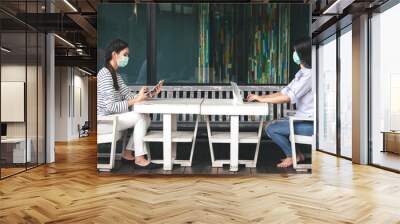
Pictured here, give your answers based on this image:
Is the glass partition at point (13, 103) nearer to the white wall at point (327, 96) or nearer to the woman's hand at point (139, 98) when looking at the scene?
the woman's hand at point (139, 98)

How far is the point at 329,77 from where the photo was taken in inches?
392

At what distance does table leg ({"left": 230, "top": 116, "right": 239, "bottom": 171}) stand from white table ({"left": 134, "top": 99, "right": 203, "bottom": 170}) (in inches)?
22.0

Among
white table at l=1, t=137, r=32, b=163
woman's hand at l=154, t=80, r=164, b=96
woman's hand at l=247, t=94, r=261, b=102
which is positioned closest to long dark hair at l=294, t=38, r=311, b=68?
woman's hand at l=247, t=94, r=261, b=102

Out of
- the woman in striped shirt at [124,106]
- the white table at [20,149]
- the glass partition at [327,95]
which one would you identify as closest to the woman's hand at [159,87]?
the woman in striped shirt at [124,106]

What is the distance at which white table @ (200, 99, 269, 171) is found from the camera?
6.10m

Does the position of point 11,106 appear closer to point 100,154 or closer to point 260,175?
point 100,154

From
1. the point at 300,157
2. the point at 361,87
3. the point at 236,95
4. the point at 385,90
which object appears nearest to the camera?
→ the point at 236,95

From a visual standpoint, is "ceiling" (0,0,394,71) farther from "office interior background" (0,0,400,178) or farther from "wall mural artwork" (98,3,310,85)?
"wall mural artwork" (98,3,310,85)

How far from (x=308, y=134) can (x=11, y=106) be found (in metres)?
4.65

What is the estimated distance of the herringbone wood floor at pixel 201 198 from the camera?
150 inches

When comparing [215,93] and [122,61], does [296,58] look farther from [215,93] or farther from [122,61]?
[122,61]

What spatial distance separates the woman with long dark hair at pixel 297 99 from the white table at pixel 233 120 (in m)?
0.16

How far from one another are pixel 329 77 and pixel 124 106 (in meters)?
5.79

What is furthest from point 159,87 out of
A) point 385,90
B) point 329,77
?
point 329,77
